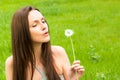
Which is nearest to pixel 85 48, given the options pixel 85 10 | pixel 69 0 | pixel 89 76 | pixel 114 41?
pixel 114 41

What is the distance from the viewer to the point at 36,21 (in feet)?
12.6

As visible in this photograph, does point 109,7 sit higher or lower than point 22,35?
lower

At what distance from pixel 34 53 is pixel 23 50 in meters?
0.11

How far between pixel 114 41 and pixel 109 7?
5.05m

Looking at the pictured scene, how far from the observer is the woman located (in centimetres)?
383

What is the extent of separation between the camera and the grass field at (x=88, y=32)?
702 centimetres

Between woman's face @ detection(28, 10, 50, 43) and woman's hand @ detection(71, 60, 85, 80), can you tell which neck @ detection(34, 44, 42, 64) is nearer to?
woman's face @ detection(28, 10, 50, 43)

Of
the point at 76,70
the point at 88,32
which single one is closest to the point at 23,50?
the point at 76,70

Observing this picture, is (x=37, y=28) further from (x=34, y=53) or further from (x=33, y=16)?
(x=34, y=53)

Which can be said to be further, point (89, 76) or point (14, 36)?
point (89, 76)

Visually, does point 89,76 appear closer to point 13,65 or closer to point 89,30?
point 13,65

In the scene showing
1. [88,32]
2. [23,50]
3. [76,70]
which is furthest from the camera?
[88,32]

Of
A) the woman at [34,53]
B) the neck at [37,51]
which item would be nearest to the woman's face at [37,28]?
the woman at [34,53]

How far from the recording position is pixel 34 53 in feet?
13.1
